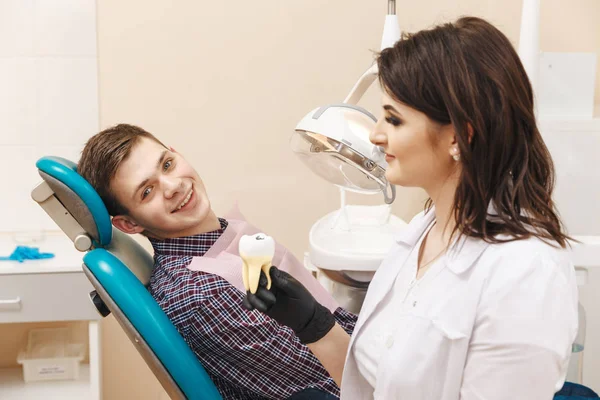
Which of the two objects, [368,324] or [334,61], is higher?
[334,61]

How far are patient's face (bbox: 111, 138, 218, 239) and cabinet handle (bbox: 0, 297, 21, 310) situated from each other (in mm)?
780

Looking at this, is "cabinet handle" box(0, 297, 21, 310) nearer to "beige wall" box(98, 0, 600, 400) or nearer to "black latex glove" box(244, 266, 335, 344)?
"beige wall" box(98, 0, 600, 400)

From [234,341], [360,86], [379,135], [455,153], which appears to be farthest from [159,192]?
[455,153]

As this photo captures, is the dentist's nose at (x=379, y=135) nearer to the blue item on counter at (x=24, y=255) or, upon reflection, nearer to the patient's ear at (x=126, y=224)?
the patient's ear at (x=126, y=224)

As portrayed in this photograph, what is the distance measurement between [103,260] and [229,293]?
0.26m

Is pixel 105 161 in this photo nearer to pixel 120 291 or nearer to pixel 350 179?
pixel 120 291

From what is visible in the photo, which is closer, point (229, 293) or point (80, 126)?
point (229, 293)

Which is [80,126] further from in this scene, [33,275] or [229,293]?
[229,293]

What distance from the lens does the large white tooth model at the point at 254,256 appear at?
1.16 meters

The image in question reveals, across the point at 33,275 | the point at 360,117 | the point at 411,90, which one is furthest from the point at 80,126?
the point at 411,90

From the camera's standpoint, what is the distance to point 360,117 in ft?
4.39

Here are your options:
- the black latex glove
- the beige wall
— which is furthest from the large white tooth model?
the beige wall

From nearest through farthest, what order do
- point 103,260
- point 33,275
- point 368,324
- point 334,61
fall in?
point 368,324 → point 103,260 → point 33,275 → point 334,61

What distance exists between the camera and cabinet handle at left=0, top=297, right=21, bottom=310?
7.36ft
